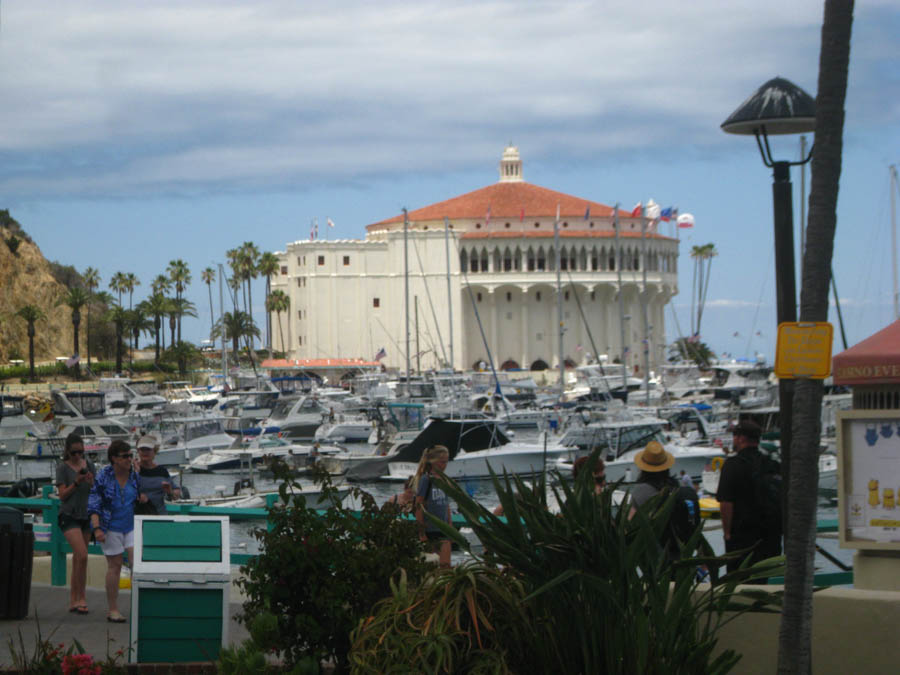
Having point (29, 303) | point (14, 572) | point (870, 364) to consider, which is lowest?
point (14, 572)

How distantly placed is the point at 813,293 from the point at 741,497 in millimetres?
2992

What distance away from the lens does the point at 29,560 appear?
376 inches

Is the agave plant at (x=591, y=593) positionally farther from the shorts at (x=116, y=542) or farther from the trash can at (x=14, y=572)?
the trash can at (x=14, y=572)

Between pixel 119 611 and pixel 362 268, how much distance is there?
104m

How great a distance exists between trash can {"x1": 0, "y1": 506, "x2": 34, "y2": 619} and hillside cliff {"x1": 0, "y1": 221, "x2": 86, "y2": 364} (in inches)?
3723

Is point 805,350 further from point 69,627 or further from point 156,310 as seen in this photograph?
point 156,310

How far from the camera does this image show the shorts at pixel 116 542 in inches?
384

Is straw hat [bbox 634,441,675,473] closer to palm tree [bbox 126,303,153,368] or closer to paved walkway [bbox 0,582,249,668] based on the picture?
paved walkway [bbox 0,582,249,668]

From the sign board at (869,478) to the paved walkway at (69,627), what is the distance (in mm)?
4146

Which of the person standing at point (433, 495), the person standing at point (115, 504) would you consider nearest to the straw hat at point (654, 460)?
the person standing at point (433, 495)

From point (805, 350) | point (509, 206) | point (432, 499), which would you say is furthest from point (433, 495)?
point (509, 206)

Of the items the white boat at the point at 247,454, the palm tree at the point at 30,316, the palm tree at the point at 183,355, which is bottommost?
the white boat at the point at 247,454

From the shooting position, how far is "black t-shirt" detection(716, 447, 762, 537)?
27.0 feet

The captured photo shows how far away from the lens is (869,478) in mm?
7637
